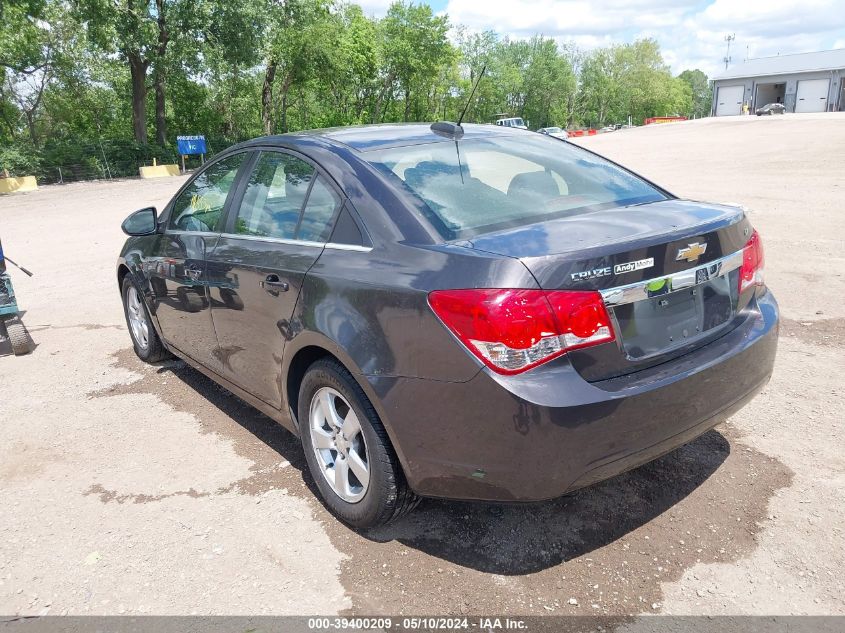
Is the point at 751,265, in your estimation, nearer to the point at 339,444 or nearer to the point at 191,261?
the point at 339,444

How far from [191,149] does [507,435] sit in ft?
104

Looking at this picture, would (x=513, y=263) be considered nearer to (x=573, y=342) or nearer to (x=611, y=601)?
(x=573, y=342)

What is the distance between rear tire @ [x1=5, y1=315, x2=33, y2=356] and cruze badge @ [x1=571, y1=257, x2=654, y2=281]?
5.33 m

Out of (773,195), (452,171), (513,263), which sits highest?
(452,171)

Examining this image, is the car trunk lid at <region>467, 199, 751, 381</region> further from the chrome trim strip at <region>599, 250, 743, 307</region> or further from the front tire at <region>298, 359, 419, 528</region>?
the front tire at <region>298, 359, 419, 528</region>

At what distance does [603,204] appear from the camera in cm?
309

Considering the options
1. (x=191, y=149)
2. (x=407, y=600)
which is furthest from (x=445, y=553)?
(x=191, y=149)

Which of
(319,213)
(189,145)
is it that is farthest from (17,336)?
(189,145)

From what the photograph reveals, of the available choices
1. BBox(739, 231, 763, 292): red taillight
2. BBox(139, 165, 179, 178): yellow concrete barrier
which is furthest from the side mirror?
BBox(139, 165, 179, 178): yellow concrete barrier

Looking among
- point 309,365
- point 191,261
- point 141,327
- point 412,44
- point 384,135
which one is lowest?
point 141,327

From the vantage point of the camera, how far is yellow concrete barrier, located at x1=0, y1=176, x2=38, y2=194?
90.0 feet

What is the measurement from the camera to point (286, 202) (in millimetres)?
3389

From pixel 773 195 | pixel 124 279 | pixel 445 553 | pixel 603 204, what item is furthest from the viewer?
pixel 773 195

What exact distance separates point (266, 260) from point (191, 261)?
948mm
